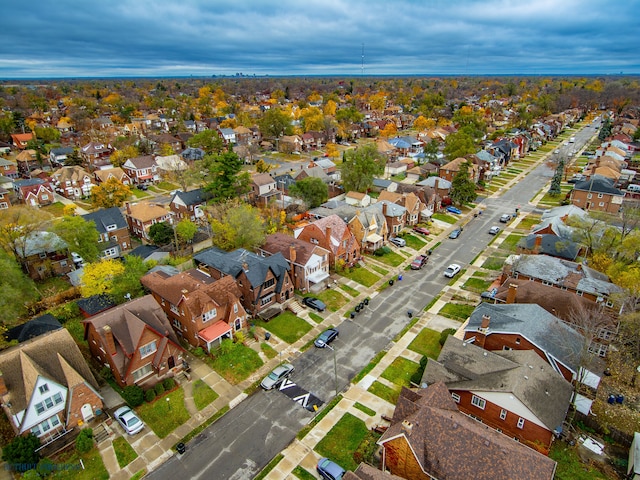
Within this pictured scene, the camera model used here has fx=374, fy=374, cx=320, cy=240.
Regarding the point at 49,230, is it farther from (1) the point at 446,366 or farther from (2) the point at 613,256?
(2) the point at 613,256

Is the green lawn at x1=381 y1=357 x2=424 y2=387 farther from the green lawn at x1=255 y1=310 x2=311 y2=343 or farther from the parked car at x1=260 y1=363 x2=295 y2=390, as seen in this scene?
the green lawn at x1=255 y1=310 x2=311 y2=343

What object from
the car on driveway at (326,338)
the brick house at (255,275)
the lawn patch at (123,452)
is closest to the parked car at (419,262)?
the brick house at (255,275)

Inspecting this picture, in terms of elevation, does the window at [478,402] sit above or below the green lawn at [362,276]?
above

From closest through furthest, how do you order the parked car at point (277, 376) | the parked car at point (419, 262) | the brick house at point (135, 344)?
the brick house at point (135, 344), the parked car at point (277, 376), the parked car at point (419, 262)

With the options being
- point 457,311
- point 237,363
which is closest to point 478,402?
point 457,311

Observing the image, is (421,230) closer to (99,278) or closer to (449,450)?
(449,450)

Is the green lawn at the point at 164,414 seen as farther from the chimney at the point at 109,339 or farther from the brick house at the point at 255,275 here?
the brick house at the point at 255,275

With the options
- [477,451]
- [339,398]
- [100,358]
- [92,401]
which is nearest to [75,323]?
[100,358]

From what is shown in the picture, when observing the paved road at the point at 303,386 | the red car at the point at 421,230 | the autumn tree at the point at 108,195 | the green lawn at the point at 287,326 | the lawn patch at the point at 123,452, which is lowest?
the lawn patch at the point at 123,452

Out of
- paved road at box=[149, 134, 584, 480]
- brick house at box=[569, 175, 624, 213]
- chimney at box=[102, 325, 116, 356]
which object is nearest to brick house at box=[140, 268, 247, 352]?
chimney at box=[102, 325, 116, 356]
